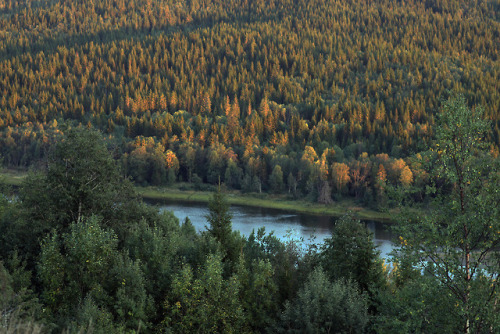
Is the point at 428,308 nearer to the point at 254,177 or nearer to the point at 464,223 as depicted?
the point at 464,223

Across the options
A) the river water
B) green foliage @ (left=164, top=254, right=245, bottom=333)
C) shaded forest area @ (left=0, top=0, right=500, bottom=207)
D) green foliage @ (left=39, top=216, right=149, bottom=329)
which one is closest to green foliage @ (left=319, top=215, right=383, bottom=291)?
green foliage @ (left=164, top=254, right=245, bottom=333)

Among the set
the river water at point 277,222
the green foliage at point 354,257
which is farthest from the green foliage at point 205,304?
the river water at point 277,222

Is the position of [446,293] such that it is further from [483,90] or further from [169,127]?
[483,90]

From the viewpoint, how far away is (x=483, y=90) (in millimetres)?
132500

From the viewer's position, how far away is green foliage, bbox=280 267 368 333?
22062mm

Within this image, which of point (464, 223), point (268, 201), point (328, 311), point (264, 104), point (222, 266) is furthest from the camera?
point (264, 104)

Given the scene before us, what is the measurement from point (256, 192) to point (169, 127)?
3963 cm

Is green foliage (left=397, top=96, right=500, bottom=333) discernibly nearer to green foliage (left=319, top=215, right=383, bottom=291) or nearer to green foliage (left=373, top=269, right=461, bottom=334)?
green foliage (left=373, top=269, right=461, bottom=334)

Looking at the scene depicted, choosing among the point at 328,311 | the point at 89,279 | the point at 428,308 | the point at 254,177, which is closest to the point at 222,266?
the point at 328,311

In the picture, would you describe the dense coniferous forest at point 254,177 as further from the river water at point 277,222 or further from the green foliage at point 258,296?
the river water at point 277,222

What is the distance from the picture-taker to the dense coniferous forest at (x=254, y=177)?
15469 mm

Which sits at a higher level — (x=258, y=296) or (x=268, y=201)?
(x=268, y=201)

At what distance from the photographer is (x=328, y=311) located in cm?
2225

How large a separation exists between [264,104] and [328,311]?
406 feet
